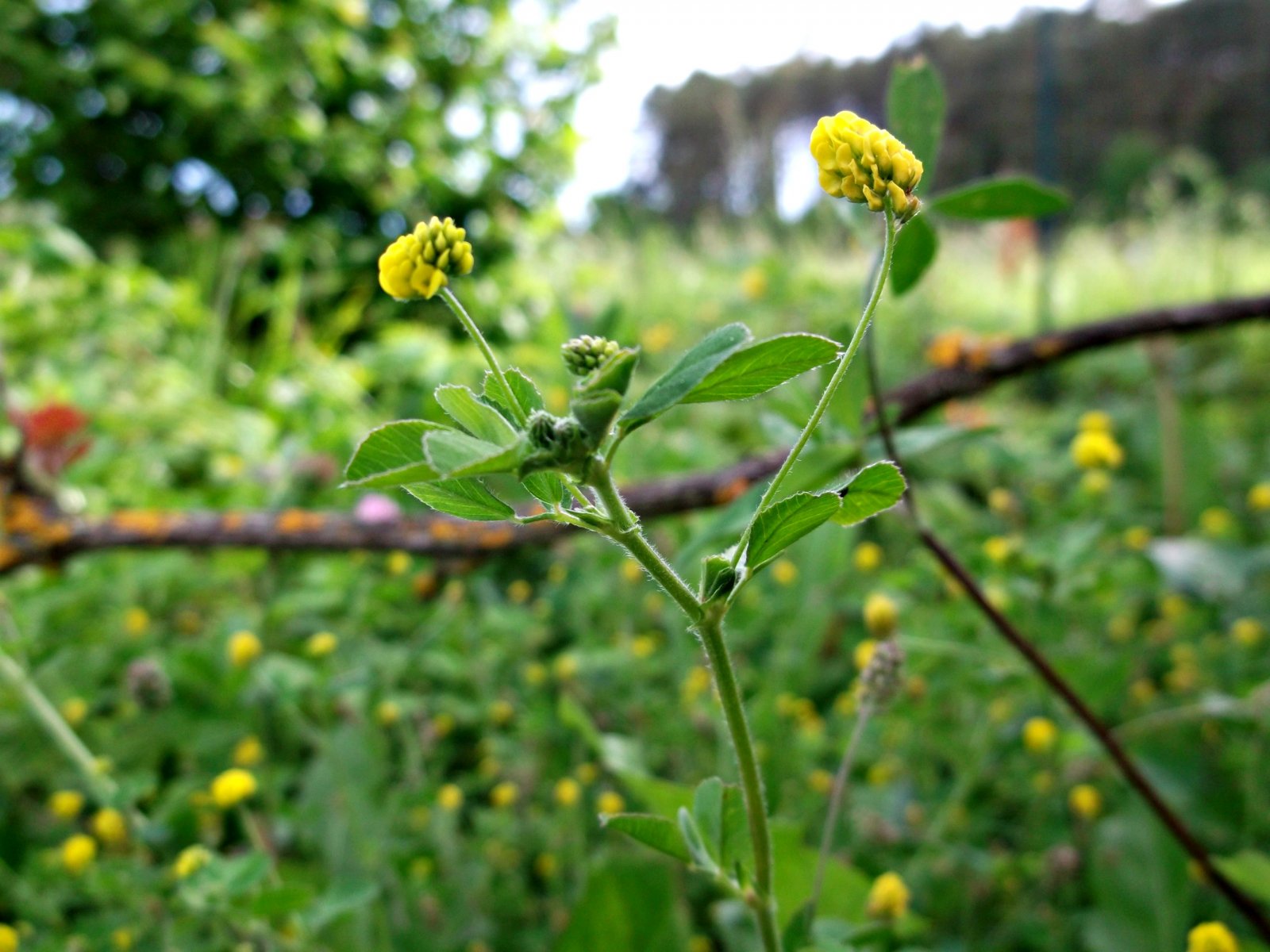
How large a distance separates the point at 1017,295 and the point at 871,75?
627 centimetres

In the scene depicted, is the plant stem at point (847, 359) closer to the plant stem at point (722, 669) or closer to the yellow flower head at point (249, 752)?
the plant stem at point (722, 669)

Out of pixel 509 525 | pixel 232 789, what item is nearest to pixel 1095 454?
pixel 509 525

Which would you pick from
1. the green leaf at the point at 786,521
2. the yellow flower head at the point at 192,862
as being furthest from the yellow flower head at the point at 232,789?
the green leaf at the point at 786,521

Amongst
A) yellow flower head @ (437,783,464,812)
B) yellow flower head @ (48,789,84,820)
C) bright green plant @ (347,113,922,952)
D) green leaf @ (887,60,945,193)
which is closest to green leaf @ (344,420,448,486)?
bright green plant @ (347,113,922,952)

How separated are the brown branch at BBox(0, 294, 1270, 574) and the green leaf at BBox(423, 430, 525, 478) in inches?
22.0

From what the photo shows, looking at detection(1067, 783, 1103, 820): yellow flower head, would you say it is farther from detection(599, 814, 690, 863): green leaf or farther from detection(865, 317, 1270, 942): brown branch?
detection(599, 814, 690, 863): green leaf

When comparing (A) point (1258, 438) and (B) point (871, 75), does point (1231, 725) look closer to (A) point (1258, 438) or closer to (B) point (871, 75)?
(A) point (1258, 438)

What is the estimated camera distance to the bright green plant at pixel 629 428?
0.29m

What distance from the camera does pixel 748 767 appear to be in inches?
14.4

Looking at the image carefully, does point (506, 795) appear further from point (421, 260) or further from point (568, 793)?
point (421, 260)

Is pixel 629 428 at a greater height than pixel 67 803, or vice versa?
pixel 629 428

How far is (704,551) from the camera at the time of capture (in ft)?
2.11

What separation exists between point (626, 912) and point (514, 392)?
55 cm

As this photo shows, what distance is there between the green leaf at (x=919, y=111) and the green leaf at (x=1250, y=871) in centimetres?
51
